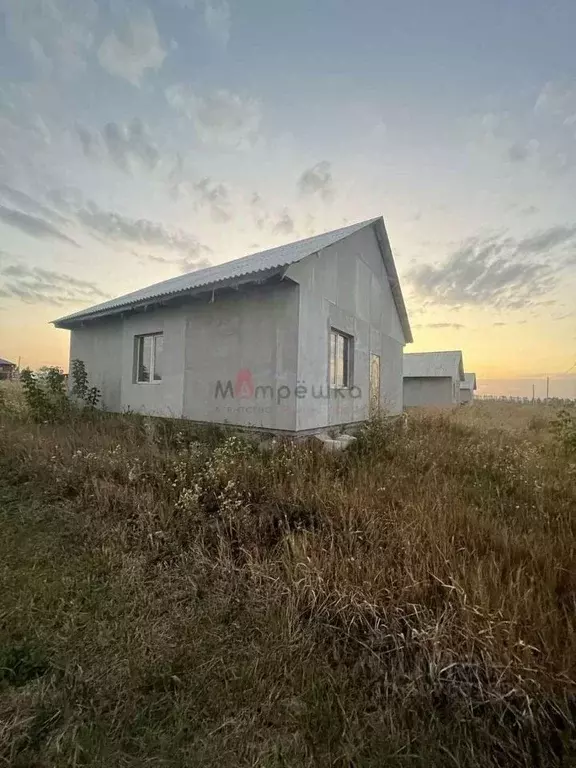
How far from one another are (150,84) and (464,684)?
10792 millimetres

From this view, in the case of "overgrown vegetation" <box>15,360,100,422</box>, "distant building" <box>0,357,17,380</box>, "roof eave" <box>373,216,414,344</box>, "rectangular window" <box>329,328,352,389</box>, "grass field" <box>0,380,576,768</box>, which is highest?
"roof eave" <box>373,216,414,344</box>

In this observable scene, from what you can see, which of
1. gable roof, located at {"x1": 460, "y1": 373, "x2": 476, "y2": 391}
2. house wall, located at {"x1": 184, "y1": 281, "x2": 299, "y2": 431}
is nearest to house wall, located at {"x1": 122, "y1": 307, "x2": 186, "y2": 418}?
house wall, located at {"x1": 184, "y1": 281, "x2": 299, "y2": 431}

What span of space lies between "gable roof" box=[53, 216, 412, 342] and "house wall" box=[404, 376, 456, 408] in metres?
16.1

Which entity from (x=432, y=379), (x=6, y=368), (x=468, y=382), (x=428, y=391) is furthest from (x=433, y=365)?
(x=6, y=368)

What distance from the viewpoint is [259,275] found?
632 cm

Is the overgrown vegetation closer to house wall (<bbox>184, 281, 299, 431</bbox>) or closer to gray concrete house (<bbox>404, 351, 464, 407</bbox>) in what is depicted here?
house wall (<bbox>184, 281, 299, 431</bbox>)

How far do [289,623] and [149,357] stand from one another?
→ 8298mm

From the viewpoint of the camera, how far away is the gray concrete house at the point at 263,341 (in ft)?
22.2

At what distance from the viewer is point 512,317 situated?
15617 millimetres

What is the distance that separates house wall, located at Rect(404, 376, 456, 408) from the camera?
94.2ft

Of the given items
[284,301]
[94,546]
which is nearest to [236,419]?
[284,301]

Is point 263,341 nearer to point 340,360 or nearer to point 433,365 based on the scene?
point 340,360

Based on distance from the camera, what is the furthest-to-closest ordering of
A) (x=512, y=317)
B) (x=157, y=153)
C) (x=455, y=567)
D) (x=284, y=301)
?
(x=512, y=317) < (x=157, y=153) < (x=284, y=301) < (x=455, y=567)

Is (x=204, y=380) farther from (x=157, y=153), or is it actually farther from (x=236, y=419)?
(x=157, y=153)
